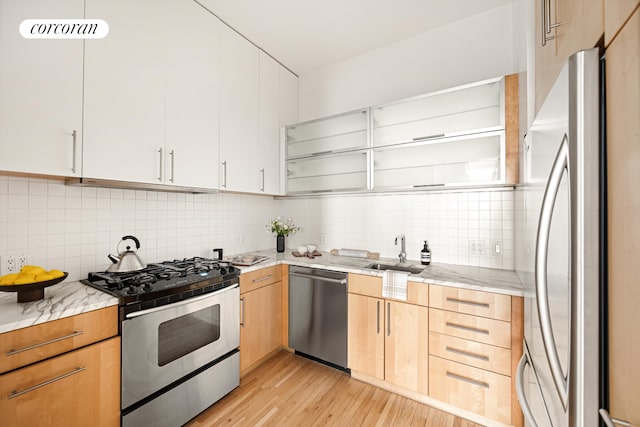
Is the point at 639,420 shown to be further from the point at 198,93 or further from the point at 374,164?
the point at 198,93

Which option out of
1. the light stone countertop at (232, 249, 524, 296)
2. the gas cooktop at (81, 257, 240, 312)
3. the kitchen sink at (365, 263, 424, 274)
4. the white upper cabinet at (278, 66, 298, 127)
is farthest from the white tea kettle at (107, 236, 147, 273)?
the white upper cabinet at (278, 66, 298, 127)

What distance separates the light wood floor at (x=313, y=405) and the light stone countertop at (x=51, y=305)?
103 centimetres

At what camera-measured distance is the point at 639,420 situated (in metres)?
0.42

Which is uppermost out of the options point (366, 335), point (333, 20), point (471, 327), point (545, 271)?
point (333, 20)

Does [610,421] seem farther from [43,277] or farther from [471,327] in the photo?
[43,277]

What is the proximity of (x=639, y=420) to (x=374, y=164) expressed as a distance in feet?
6.97

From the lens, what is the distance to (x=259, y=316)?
2326mm

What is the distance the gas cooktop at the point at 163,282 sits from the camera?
1476 mm

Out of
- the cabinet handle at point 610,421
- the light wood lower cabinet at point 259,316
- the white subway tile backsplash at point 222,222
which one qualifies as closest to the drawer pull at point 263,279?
the light wood lower cabinet at point 259,316

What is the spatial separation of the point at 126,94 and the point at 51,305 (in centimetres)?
123

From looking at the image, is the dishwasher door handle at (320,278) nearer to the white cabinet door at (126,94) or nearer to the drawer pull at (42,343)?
the white cabinet door at (126,94)

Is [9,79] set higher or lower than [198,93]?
lower

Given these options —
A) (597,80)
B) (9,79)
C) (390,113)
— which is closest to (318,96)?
(390,113)

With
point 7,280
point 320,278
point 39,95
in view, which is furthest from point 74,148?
point 320,278
